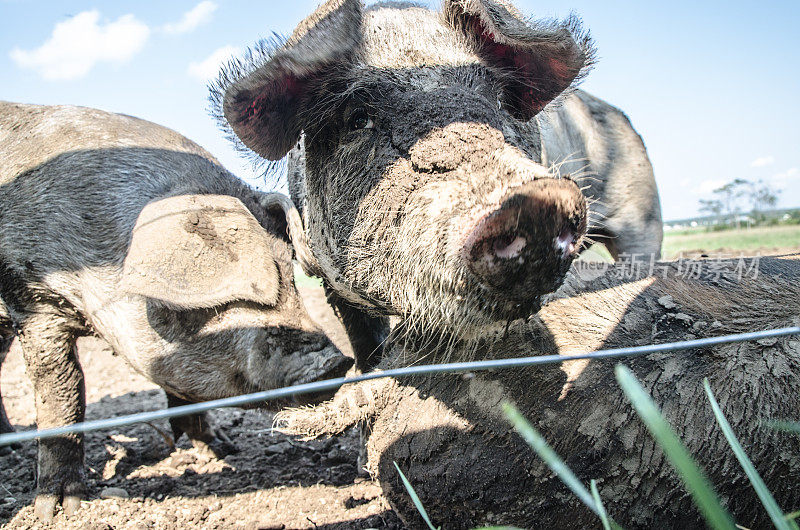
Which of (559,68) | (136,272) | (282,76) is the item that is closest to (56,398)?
(136,272)

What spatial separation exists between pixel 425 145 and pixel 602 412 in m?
1.11

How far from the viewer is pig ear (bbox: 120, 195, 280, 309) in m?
2.94

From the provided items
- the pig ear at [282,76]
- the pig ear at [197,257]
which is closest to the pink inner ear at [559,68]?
the pig ear at [282,76]

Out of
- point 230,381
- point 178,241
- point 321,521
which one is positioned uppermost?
point 178,241

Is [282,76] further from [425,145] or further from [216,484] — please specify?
[216,484]

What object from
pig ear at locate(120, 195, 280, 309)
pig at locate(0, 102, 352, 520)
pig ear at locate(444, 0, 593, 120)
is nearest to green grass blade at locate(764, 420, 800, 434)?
pig ear at locate(444, 0, 593, 120)

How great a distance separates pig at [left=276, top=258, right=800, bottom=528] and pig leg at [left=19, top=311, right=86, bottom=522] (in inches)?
76.1

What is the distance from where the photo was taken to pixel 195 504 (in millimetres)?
3227

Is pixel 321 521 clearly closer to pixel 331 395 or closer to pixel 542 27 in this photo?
pixel 331 395

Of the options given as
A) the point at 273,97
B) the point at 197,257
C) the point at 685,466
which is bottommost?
the point at 685,466

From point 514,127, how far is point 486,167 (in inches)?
31.6

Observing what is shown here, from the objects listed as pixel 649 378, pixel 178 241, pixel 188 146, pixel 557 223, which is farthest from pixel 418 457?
pixel 188 146

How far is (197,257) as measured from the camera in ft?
9.89

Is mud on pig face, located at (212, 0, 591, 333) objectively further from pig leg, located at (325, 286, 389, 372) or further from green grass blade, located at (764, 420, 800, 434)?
pig leg, located at (325, 286, 389, 372)
